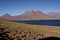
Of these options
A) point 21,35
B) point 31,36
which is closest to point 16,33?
point 21,35

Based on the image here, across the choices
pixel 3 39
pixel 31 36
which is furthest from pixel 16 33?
pixel 3 39

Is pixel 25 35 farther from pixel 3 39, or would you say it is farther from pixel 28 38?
pixel 3 39

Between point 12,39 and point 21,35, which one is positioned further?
point 21,35

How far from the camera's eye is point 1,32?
1173 centimetres

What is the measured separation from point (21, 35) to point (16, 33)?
1.67ft

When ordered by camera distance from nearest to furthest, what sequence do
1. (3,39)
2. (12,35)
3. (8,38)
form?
(3,39), (8,38), (12,35)

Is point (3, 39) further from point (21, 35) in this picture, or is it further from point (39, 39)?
point (39, 39)

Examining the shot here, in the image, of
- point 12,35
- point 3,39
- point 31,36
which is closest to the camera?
point 3,39

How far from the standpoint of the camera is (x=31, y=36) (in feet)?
42.3

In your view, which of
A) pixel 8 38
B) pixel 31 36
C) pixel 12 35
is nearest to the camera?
pixel 8 38

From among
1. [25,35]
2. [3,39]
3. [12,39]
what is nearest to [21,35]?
[25,35]

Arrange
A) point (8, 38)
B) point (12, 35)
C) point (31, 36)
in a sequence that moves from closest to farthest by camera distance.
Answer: point (8, 38)
point (12, 35)
point (31, 36)

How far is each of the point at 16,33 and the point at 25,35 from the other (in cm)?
78

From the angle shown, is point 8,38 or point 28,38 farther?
point 28,38
